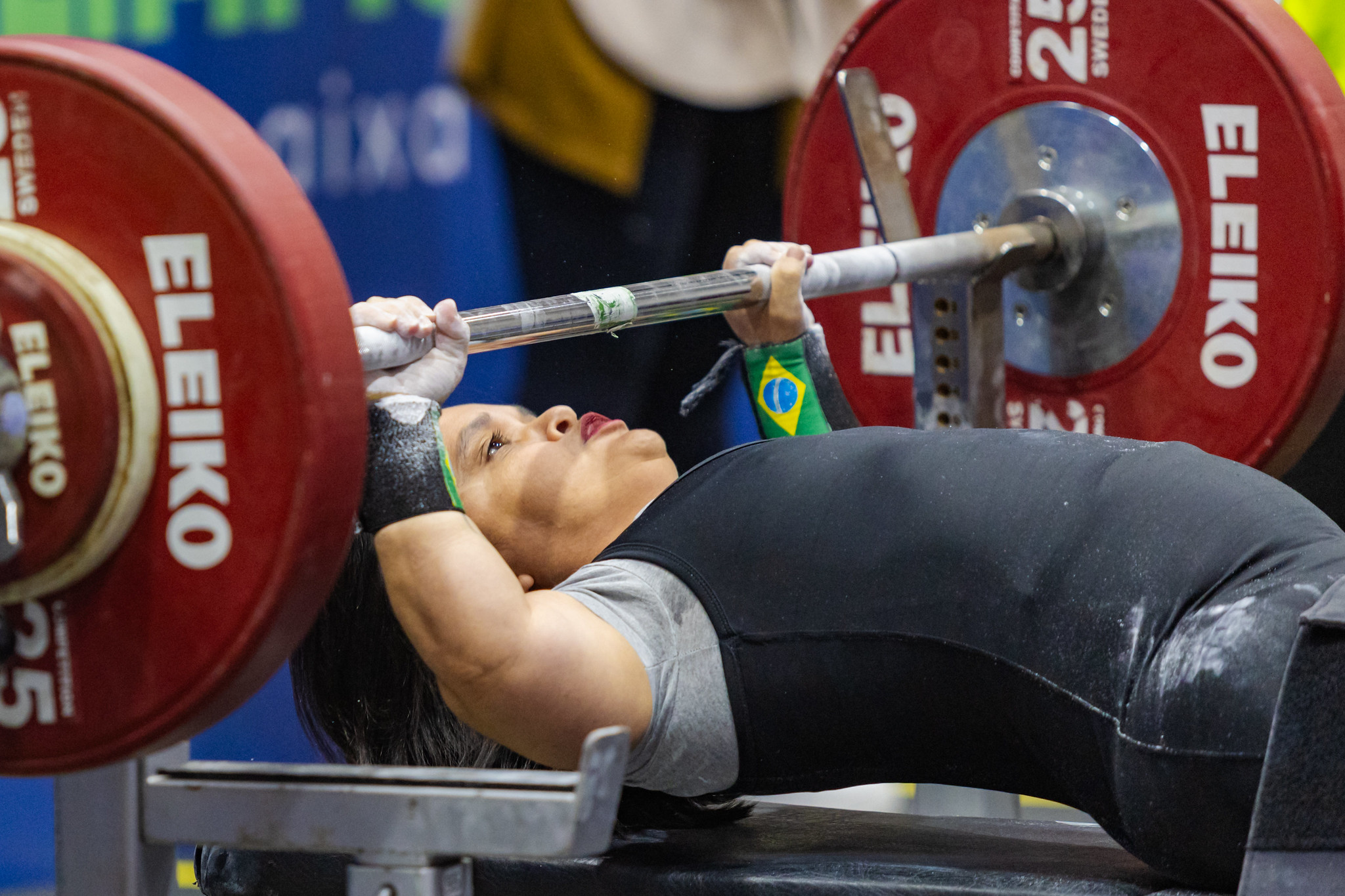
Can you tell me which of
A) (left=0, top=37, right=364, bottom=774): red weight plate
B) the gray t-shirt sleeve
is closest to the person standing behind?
the gray t-shirt sleeve

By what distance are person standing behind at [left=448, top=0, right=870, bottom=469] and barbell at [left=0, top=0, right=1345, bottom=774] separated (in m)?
0.66

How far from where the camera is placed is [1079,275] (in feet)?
6.13

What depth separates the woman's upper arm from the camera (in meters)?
1.11

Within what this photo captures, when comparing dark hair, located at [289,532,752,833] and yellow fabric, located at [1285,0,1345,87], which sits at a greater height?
yellow fabric, located at [1285,0,1345,87]

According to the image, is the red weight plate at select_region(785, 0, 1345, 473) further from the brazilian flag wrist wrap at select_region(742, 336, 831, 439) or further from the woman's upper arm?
the woman's upper arm

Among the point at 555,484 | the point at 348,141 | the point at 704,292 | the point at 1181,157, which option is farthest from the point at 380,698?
the point at 348,141

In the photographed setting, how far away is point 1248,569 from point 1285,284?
0.76 meters

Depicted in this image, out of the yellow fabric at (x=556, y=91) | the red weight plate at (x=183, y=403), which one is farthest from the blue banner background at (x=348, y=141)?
the red weight plate at (x=183, y=403)

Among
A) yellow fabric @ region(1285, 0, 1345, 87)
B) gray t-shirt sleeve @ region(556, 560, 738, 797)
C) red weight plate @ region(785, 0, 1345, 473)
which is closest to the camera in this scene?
gray t-shirt sleeve @ region(556, 560, 738, 797)

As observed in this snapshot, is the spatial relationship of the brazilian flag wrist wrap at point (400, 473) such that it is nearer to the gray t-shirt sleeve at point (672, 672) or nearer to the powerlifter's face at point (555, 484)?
the gray t-shirt sleeve at point (672, 672)

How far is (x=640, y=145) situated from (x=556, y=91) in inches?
8.3

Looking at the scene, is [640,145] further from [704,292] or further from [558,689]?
[558,689]

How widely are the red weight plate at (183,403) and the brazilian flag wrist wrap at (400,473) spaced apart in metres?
0.15

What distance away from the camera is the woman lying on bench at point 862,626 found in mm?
1056
